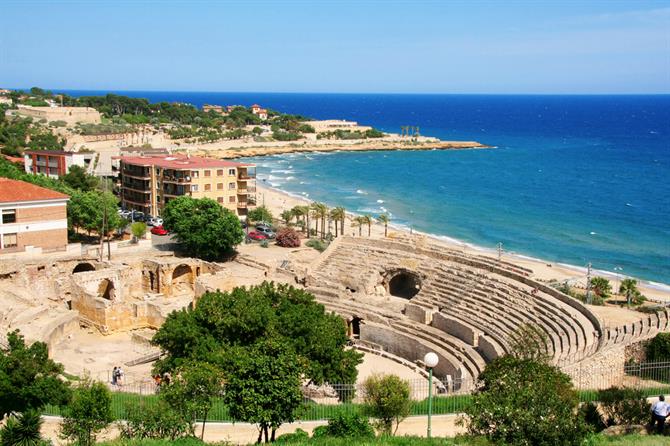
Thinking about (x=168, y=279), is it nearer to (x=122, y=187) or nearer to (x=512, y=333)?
(x=512, y=333)

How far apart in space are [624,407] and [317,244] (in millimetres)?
38194

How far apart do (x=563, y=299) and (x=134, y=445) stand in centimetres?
2517

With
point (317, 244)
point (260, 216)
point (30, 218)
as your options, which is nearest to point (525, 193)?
point (260, 216)

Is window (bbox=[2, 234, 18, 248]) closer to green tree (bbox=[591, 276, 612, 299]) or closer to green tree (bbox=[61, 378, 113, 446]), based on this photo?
green tree (bbox=[61, 378, 113, 446])

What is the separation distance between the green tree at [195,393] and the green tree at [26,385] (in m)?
3.72

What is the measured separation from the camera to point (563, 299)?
36.3 m

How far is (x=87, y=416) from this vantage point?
66.3ft

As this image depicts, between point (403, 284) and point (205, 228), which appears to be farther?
point (205, 228)

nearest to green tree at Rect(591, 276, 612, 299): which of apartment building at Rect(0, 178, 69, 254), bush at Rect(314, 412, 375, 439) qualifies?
bush at Rect(314, 412, 375, 439)

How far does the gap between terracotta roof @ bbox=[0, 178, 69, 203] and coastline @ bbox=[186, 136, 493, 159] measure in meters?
78.7

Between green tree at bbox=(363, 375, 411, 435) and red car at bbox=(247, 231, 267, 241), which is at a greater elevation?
green tree at bbox=(363, 375, 411, 435)

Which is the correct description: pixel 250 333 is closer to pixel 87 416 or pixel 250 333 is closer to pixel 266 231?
pixel 87 416

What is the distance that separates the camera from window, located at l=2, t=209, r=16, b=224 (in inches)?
1802

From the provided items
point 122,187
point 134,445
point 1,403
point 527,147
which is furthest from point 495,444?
point 527,147
